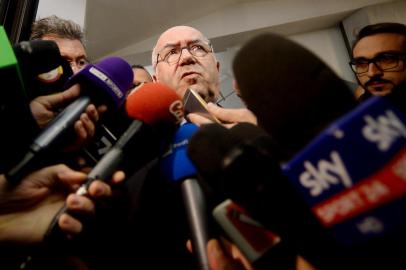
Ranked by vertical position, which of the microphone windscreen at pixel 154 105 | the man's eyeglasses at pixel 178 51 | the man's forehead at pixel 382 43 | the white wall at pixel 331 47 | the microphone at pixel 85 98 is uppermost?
the microphone at pixel 85 98

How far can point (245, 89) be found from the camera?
0.32 m

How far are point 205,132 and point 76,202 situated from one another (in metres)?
0.21

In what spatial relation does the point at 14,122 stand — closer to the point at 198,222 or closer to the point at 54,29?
the point at 198,222

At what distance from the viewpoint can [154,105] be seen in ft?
1.65

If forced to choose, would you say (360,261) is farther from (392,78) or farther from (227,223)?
(392,78)

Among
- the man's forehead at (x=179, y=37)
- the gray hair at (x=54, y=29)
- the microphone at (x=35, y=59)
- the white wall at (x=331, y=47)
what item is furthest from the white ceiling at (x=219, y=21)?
the microphone at (x=35, y=59)

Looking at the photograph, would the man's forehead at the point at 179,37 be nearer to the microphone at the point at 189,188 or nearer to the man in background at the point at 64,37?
the man in background at the point at 64,37

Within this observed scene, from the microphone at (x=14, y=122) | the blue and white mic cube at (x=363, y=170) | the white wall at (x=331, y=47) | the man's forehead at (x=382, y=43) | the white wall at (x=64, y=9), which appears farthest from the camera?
→ the white wall at (x=331, y=47)

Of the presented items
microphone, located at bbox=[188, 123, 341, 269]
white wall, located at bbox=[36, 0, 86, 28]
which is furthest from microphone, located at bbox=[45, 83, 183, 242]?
white wall, located at bbox=[36, 0, 86, 28]

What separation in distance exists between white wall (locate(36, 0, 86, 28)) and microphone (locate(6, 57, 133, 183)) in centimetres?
106

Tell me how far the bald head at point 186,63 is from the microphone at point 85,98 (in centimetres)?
52

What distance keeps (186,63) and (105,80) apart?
65cm

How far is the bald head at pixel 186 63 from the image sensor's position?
3.55ft

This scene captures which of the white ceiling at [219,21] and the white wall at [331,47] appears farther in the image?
the white wall at [331,47]
